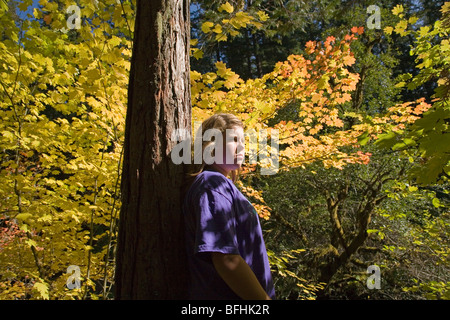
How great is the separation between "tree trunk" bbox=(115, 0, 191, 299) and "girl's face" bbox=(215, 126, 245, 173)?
21 centimetres

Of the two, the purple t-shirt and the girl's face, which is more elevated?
the girl's face

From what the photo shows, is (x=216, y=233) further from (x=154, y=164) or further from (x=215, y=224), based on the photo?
(x=154, y=164)

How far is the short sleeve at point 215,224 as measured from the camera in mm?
1014

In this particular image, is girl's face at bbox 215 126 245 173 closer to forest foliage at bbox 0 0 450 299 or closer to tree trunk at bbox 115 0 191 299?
tree trunk at bbox 115 0 191 299

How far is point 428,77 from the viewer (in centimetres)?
259

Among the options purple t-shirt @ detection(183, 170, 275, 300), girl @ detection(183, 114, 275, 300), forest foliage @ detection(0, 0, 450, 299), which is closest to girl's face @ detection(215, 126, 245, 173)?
girl @ detection(183, 114, 275, 300)

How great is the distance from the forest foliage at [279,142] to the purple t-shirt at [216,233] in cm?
97

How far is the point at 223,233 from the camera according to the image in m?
1.04

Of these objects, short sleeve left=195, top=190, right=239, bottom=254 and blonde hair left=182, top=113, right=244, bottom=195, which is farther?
blonde hair left=182, top=113, right=244, bottom=195

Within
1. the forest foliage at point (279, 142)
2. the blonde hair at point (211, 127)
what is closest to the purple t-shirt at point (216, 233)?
the blonde hair at point (211, 127)

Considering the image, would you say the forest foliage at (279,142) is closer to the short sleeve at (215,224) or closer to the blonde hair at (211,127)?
the blonde hair at (211,127)

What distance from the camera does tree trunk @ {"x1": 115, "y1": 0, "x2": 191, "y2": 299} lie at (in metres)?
1.24
